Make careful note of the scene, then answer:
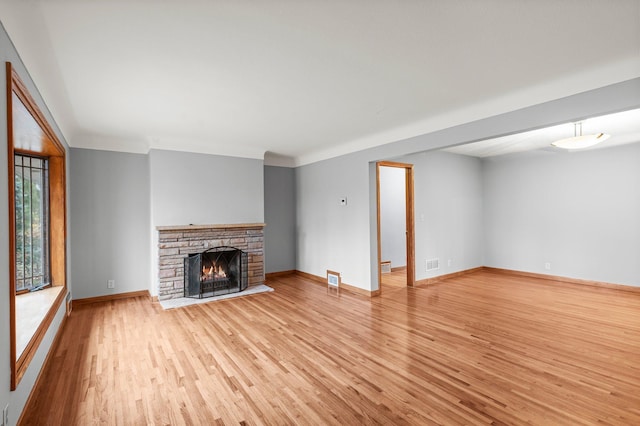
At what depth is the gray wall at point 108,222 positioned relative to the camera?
14.9 ft

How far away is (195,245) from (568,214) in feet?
22.3

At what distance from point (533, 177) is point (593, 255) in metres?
1.75

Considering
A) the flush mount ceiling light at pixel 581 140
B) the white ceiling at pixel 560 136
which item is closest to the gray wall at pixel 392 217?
the white ceiling at pixel 560 136

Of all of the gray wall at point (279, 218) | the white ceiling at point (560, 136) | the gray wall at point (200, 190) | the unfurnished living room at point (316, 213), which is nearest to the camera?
the unfurnished living room at point (316, 213)

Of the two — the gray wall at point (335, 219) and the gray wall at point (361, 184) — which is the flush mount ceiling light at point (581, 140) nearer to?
the gray wall at point (361, 184)

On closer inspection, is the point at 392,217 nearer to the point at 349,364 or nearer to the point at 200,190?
the point at 200,190

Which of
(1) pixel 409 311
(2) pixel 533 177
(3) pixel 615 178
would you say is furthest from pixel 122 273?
(3) pixel 615 178

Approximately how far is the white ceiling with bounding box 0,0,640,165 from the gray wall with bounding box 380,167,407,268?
3.31 m

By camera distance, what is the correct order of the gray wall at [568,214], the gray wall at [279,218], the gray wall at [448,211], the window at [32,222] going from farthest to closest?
the gray wall at [279,218] → the gray wall at [448,211] → the gray wall at [568,214] → the window at [32,222]

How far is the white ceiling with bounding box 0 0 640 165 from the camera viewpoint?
176 cm

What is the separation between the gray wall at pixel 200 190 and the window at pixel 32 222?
1270 millimetres

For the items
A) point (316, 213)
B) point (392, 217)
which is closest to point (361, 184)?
point (316, 213)

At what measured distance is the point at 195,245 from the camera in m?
4.99

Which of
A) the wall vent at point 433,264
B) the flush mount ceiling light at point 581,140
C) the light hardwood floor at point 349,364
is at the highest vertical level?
the flush mount ceiling light at point 581,140
